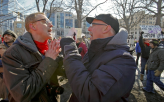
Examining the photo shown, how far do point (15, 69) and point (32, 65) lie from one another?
0.23 metres

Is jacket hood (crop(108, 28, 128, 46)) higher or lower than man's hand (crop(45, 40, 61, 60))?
higher

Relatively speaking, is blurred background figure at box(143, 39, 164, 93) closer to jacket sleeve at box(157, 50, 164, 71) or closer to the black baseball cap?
jacket sleeve at box(157, 50, 164, 71)

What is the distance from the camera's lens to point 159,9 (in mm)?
10586

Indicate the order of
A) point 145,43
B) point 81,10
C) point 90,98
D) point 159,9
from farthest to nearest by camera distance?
point 159,9, point 81,10, point 145,43, point 90,98

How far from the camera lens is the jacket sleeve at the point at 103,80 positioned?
3.50 ft

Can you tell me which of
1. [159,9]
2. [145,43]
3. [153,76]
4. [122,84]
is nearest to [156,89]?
[153,76]

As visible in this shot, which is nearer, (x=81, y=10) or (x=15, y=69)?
(x=15, y=69)

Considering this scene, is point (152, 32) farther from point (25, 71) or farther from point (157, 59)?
point (25, 71)

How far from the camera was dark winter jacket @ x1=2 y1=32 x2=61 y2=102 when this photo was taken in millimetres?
1201

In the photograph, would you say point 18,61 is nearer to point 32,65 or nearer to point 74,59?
point 32,65

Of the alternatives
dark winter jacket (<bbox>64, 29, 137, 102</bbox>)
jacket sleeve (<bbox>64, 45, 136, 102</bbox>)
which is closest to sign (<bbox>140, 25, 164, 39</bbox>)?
dark winter jacket (<bbox>64, 29, 137, 102</bbox>)

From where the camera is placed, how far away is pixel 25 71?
4.28 ft

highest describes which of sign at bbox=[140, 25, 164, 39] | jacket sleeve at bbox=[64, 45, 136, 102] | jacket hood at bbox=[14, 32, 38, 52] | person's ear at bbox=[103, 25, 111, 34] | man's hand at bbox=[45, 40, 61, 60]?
sign at bbox=[140, 25, 164, 39]

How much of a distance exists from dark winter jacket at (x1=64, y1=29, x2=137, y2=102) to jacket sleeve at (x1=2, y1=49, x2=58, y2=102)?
33 centimetres
